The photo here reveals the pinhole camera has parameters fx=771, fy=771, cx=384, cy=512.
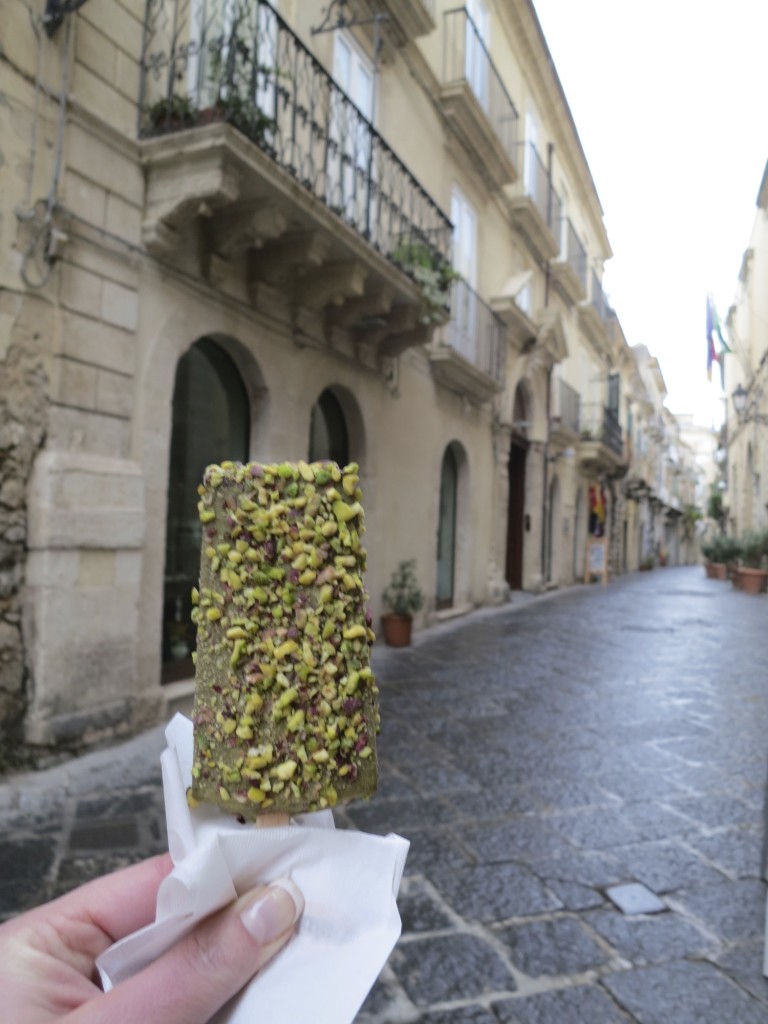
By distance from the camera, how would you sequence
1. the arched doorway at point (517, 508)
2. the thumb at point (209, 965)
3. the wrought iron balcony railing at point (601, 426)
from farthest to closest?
the wrought iron balcony railing at point (601, 426), the arched doorway at point (517, 508), the thumb at point (209, 965)

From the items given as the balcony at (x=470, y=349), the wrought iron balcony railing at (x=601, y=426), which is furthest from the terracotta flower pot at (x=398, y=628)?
the wrought iron balcony railing at (x=601, y=426)

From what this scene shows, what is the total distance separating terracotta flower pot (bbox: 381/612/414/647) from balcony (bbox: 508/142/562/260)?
8719 mm

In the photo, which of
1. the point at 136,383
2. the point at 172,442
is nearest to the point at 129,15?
the point at 136,383

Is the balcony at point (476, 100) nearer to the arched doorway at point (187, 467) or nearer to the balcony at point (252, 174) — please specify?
the balcony at point (252, 174)

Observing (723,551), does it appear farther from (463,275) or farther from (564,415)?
(463,275)

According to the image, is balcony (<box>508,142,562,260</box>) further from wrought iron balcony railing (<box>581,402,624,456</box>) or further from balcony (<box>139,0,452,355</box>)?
balcony (<box>139,0,452,355</box>)

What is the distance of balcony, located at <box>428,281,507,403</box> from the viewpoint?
1053cm

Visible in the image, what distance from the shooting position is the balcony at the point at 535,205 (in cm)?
1405

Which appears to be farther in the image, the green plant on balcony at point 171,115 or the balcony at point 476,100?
the balcony at point 476,100

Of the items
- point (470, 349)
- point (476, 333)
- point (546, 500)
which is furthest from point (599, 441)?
point (470, 349)

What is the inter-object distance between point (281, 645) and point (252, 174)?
4829 mm

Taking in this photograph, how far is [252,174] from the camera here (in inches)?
207

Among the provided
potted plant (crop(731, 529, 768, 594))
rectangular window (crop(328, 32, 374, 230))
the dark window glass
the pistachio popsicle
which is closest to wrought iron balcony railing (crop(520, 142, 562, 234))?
rectangular window (crop(328, 32, 374, 230))

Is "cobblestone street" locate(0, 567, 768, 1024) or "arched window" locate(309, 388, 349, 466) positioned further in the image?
"arched window" locate(309, 388, 349, 466)
